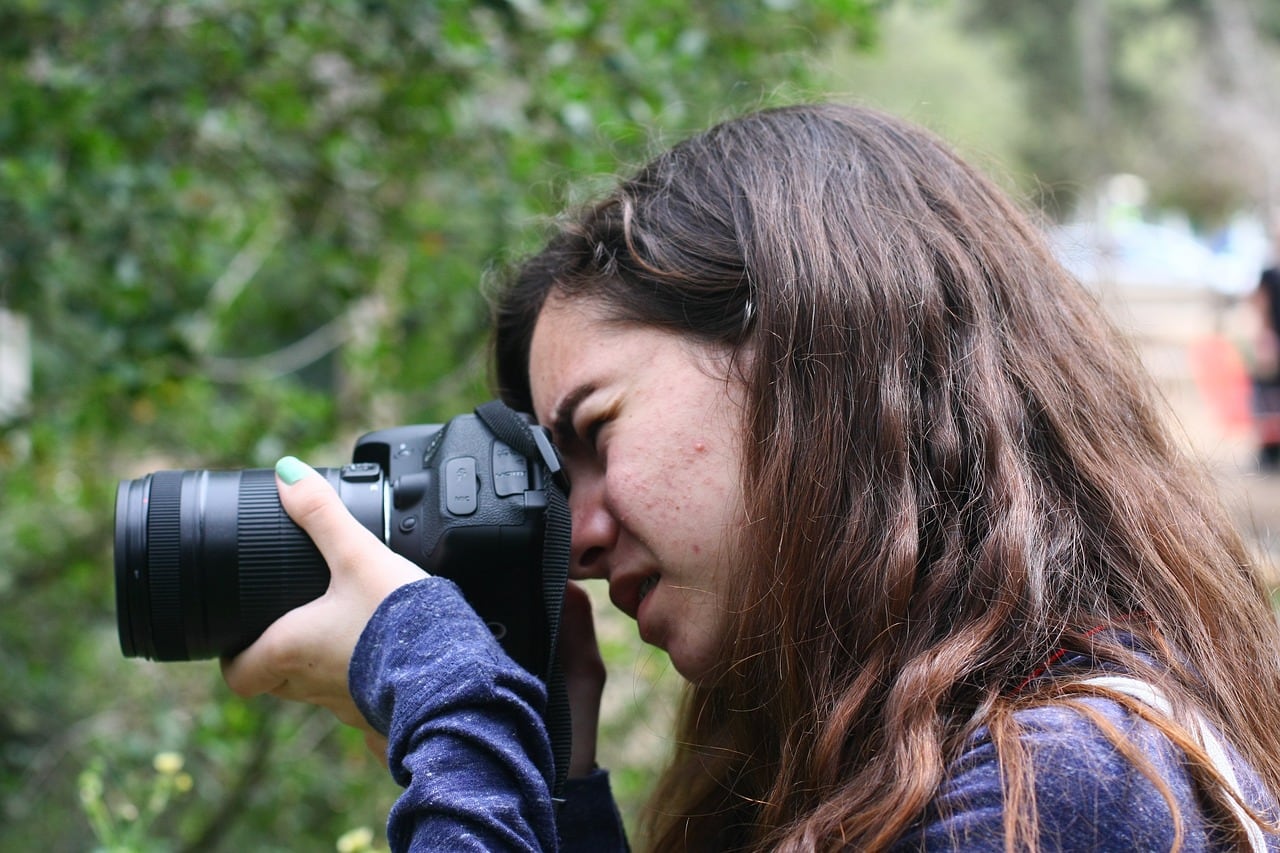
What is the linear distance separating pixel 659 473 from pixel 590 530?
14 cm

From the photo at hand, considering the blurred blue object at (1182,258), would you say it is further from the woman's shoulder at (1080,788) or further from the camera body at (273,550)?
the woman's shoulder at (1080,788)

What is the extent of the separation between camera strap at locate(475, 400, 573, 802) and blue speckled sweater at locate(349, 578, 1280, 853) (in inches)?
5.1

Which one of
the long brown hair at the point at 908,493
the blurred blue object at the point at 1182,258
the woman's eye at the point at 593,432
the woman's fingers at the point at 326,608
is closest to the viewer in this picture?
the long brown hair at the point at 908,493

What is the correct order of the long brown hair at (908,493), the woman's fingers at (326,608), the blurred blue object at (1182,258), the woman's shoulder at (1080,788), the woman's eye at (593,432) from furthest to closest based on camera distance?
the blurred blue object at (1182,258) < the woman's eye at (593,432) < the woman's fingers at (326,608) < the long brown hair at (908,493) < the woman's shoulder at (1080,788)

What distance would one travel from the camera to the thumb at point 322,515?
1261 millimetres


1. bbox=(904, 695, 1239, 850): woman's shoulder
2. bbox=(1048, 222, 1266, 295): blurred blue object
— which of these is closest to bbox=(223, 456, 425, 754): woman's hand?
bbox=(904, 695, 1239, 850): woman's shoulder

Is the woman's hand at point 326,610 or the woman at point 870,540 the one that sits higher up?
the woman at point 870,540

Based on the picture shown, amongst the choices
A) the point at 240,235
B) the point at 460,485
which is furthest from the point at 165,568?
the point at 240,235

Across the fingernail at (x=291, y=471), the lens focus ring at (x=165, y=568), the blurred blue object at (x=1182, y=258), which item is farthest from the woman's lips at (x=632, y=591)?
the blurred blue object at (x=1182, y=258)

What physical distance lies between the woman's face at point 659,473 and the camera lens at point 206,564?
0.24m

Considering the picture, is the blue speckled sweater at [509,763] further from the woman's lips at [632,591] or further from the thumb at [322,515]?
the woman's lips at [632,591]

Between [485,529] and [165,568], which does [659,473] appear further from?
[165,568]

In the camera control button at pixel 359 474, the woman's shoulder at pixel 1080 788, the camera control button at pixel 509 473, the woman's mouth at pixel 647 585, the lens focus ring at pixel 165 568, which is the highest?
the woman's shoulder at pixel 1080 788

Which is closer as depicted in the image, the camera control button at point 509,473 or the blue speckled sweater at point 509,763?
the blue speckled sweater at point 509,763
